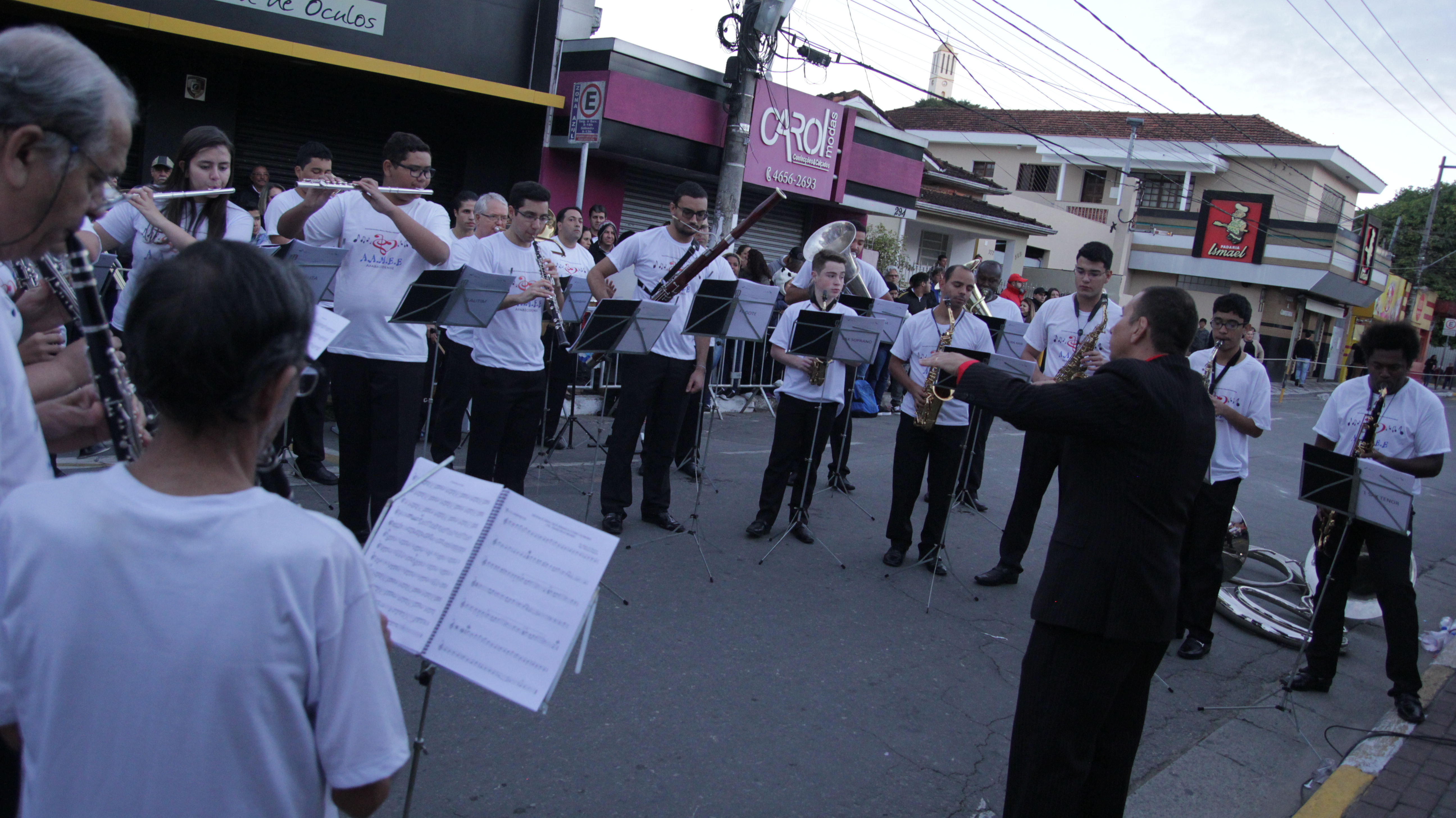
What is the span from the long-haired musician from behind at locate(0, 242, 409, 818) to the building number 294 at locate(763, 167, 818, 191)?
48.2ft

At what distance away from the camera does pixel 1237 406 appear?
→ 545 cm

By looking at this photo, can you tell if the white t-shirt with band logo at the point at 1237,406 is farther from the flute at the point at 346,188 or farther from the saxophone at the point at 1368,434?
the flute at the point at 346,188

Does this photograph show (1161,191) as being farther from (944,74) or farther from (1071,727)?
(1071,727)

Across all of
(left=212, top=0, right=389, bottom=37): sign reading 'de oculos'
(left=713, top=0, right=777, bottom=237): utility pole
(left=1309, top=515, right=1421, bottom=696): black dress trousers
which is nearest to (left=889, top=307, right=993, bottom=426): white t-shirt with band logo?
(left=1309, top=515, right=1421, bottom=696): black dress trousers

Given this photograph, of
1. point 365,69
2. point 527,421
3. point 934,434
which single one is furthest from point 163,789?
point 365,69

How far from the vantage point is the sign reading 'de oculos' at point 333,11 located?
34.9ft

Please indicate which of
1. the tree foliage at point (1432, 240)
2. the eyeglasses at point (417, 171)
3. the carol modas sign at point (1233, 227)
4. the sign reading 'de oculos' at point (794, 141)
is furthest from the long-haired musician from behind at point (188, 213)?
the tree foliage at point (1432, 240)

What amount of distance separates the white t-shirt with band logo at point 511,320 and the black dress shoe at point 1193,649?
399 cm

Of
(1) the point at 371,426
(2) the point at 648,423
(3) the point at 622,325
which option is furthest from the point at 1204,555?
(1) the point at 371,426

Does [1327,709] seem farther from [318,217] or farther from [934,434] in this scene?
[318,217]

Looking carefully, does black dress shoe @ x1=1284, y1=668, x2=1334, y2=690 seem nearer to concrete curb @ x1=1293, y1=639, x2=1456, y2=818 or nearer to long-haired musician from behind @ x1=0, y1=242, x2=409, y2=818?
A: concrete curb @ x1=1293, y1=639, x2=1456, y2=818

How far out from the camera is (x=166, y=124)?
1045 centimetres

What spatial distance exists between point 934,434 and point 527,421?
2604mm

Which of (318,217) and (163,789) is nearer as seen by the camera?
(163,789)
